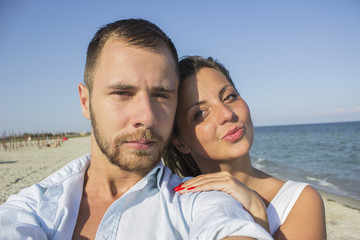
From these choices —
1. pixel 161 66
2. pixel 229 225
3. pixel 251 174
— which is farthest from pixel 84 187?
pixel 251 174

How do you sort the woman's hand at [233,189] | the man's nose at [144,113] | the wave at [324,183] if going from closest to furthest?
the woman's hand at [233,189] < the man's nose at [144,113] < the wave at [324,183]

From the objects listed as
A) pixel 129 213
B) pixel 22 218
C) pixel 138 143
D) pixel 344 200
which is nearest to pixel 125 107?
pixel 138 143

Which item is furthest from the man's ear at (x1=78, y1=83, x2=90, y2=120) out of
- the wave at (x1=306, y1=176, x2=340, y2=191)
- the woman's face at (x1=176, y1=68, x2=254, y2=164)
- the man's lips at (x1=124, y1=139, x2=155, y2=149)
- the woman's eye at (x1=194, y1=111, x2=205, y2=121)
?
the wave at (x1=306, y1=176, x2=340, y2=191)

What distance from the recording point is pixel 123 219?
5.50 ft

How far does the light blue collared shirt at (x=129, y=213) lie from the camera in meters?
1.42

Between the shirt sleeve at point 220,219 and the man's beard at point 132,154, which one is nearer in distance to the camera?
the shirt sleeve at point 220,219

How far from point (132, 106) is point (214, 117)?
874 millimetres

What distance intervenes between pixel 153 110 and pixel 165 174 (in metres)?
0.59

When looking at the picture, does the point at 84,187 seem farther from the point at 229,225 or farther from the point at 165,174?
the point at 229,225

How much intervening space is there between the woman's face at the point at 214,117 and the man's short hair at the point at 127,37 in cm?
40

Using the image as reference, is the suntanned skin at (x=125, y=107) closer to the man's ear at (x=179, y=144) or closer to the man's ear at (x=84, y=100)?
the man's ear at (x=84, y=100)

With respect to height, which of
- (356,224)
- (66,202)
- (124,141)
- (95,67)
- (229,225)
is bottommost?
(356,224)

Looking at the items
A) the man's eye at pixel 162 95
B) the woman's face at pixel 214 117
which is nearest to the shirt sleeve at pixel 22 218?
the man's eye at pixel 162 95

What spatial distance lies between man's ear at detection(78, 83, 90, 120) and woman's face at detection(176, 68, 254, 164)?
2.98 feet
